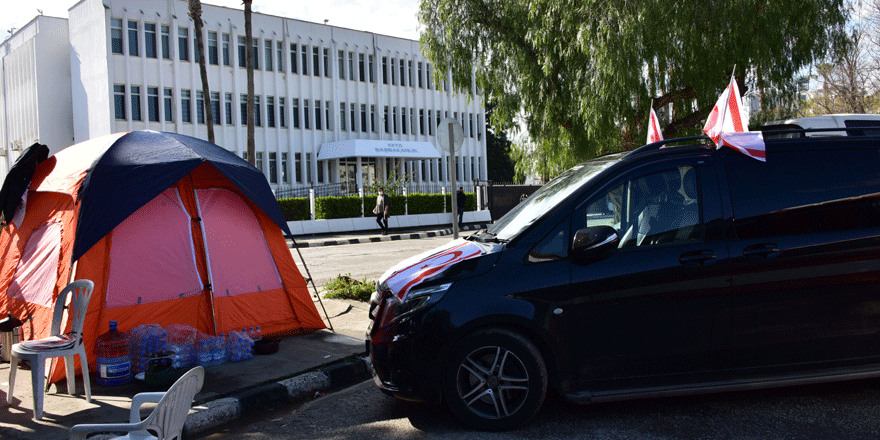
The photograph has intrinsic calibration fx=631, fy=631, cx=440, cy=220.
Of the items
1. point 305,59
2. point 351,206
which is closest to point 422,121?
point 305,59

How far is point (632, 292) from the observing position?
4.04 m

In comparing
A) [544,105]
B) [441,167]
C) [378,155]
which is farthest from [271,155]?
[544,105]

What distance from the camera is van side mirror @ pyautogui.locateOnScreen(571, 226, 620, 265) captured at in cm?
399

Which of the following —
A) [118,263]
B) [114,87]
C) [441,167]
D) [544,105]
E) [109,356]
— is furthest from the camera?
[441,167]

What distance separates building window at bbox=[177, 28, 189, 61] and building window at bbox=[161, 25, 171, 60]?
0.49 meters

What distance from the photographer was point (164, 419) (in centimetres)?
278

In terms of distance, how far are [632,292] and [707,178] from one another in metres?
0.99

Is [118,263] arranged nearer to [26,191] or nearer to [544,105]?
Result: [26,191]

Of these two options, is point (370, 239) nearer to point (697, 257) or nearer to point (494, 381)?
point (494, 381)

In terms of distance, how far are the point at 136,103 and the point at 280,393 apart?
31684mm

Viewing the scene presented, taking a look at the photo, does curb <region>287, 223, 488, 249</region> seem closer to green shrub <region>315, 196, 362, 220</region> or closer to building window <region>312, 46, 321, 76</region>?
green shrub <region>315, 196, 362, 220</region>

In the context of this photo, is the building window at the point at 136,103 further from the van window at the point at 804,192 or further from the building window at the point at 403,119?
the van window at the point at 804,192

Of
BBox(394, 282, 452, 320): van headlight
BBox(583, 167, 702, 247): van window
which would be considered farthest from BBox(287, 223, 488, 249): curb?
A: BBox(583, 167, 702, 247): van window

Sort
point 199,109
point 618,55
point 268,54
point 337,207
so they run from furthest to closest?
point 268,54 → point 199,109 → point 337,207 → point 618,55
